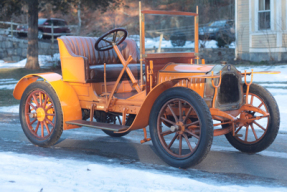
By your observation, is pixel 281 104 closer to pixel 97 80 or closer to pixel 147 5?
pixel 97 80

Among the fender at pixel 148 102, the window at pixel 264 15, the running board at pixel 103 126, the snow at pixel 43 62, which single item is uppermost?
the window at pixel 264 15

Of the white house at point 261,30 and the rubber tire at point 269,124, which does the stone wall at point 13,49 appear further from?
the rubber tire at point 269,124

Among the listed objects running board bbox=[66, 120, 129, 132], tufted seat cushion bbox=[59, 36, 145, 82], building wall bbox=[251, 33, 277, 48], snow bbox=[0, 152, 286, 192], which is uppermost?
building wall bbox=[251, 33, 277, 48]

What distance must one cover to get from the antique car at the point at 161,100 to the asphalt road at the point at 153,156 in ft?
0.54

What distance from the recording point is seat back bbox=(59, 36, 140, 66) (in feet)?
18.0

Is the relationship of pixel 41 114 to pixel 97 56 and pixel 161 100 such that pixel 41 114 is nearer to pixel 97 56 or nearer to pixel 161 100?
pixel 97 56

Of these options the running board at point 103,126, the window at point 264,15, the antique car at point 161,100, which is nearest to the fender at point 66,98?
the antique car at point 161,100

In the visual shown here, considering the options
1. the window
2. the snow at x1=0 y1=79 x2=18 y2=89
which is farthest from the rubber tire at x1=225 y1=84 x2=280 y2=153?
the window

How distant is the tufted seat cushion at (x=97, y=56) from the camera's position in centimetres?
508

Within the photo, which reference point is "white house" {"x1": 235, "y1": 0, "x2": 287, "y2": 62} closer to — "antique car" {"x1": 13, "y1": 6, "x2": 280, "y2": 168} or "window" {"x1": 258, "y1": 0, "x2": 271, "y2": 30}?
"window" {"x1": 258, "y1": 0, "x2": 271, "y2": 30}

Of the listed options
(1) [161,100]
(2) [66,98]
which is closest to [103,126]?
(2) [66,98]

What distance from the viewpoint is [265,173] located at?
149 inches

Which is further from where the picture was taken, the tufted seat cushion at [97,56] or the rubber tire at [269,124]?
the tufted seat cushion at [97,56]

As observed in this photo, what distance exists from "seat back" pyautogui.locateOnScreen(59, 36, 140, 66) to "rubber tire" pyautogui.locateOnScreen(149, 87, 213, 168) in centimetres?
182
